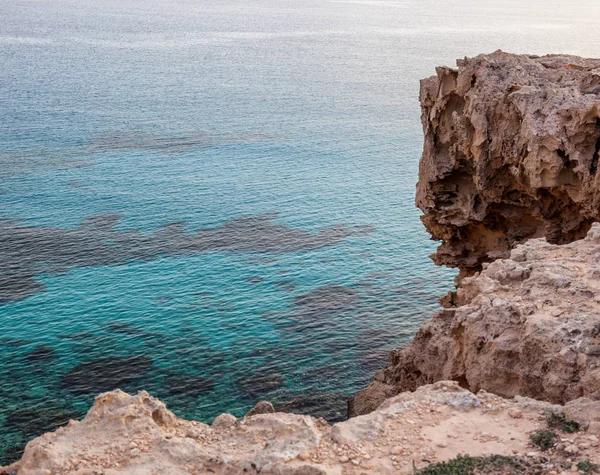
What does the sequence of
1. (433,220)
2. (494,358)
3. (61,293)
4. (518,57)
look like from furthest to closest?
(61,293) → (433,220) → (518,57) → (494,358)

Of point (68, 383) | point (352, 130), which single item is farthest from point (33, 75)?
point (68, 383)

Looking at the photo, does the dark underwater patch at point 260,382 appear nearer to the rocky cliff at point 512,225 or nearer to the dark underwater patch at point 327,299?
the rocky cliff at point 512,225

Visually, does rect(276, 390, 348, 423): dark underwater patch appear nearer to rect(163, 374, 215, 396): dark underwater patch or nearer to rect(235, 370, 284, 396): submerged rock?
rect(235, 370, 284, 396): submerged rock

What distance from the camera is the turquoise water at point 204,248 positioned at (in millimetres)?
50781

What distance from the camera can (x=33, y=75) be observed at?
159 metres

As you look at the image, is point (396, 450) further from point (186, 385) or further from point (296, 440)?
point (186, 385)

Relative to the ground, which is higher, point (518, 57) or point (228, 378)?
point (518, 57)

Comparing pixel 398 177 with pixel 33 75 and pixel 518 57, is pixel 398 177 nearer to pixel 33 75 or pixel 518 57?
pixel 518 57

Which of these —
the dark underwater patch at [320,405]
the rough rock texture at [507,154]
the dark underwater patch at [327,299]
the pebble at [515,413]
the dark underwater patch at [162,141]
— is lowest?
the dark underwater patch at [320,405]

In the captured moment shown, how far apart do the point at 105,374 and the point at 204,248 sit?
25.3 m

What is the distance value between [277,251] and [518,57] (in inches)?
1444

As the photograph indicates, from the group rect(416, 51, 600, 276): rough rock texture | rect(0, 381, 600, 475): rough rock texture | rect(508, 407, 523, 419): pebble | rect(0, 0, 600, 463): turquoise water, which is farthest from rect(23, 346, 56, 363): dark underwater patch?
rect(508, 407, 523, 419): pebble

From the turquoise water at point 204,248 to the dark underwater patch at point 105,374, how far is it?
141 millimetres

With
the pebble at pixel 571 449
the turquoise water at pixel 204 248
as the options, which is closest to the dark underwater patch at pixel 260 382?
the turquoise water at pixel 204 248
